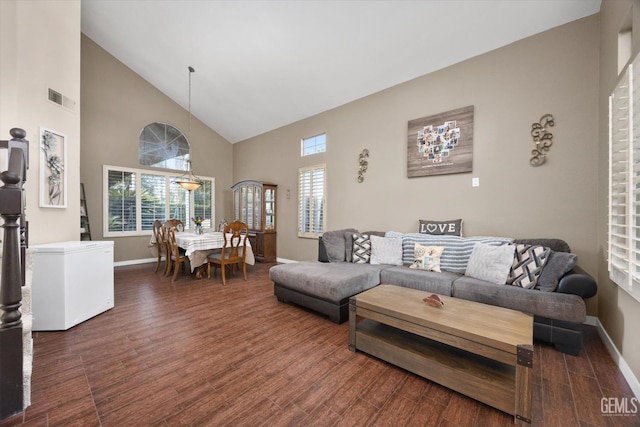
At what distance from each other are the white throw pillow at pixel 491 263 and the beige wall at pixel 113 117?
5.93 meters

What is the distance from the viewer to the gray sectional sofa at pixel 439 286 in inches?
80.3

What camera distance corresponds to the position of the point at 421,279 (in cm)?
274

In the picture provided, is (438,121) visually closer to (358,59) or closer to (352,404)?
(358,59)

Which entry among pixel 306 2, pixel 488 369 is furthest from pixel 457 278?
pixel 306 2

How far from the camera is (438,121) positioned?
3.55m

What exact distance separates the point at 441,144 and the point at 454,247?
4.83 feet

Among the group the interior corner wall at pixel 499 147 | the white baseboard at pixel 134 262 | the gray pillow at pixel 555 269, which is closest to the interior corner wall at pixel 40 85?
the white baseboard at pixel 134 262

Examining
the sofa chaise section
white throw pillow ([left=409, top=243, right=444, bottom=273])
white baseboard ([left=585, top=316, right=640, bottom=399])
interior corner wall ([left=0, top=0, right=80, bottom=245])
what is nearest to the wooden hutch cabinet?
the sofa chaise section

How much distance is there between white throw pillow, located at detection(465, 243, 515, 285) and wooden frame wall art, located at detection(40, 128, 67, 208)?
15.7ft

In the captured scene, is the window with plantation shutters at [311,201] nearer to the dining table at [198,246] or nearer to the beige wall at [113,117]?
the dining table at [198,246]

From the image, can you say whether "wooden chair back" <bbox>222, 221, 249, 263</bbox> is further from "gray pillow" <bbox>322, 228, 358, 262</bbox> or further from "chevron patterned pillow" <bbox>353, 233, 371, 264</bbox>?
"chevron patterned pillow" <bbox>353, 233, 371, 264</bbox>

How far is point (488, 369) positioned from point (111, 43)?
7.57 m

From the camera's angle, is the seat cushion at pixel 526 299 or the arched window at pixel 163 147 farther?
the arched window at pixel 163 147

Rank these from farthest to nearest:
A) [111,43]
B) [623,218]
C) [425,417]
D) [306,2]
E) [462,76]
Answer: [111,43] < [462,76] < [306,2] < [623,218] < [425,417]
